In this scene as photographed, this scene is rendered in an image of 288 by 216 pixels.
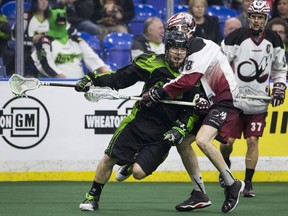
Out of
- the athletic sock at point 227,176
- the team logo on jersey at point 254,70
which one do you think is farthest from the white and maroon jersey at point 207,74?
the team logo on jersey at point 254,70

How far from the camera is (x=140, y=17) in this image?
11.5 meters

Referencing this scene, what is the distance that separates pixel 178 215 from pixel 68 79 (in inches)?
132

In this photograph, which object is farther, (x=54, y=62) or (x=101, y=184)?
(x=54, y=62)

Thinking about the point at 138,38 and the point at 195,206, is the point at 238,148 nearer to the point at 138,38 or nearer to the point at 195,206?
the point at 138,38

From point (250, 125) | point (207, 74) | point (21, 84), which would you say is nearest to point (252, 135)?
point (250, 125)

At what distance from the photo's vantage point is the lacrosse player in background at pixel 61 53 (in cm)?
1097

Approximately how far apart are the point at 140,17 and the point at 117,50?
1.67ft

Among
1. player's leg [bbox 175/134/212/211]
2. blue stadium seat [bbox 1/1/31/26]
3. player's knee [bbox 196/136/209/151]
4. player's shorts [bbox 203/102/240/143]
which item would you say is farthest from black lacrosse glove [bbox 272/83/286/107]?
blue stadium seat [bbox 1/1/31/26]

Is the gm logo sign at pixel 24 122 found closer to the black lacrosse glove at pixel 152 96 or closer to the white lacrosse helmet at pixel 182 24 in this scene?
the black lacrosse glove at pixel 152 96

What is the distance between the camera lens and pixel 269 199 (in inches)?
352

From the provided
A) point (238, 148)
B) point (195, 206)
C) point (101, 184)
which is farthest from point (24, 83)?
point (238, 148)

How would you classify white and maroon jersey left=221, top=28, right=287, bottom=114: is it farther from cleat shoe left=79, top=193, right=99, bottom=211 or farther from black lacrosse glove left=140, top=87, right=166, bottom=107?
cleat shoe left=79, top=193, right=99, bottom=211

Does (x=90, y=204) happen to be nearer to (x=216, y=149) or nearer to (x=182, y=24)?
(x=216, y=149)

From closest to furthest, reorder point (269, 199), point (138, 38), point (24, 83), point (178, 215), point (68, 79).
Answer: point (178, 215) → point (24, 83) → point (269, 199) → point (68, 79) → point (138, 38)
